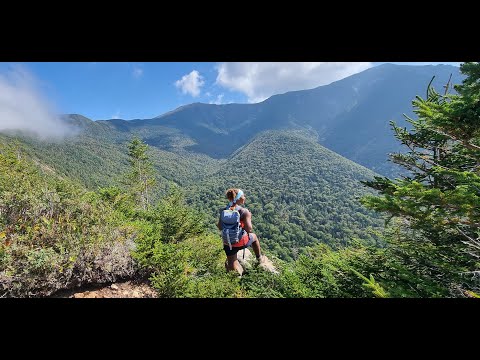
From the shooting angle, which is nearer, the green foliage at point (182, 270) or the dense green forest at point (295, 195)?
the green foliage at point (182, 270)

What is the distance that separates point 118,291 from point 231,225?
61.4 inches

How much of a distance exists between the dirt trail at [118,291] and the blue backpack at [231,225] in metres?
1.09

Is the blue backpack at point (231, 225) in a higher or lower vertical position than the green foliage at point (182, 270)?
→ higher

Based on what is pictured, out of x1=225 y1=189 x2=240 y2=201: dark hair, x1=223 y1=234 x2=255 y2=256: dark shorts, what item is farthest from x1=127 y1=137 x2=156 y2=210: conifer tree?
x1=225 y1=189 x2=240 y2=201: dark hair

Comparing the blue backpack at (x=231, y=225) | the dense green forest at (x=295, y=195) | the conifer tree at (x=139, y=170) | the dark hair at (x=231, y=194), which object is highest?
the conifer tree at (x=139, y=170)

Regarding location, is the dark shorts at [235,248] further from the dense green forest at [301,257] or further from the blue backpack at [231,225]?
the dense green forest at [301,257]

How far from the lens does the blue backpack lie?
10.3 feet

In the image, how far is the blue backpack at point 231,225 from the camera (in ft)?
10.3

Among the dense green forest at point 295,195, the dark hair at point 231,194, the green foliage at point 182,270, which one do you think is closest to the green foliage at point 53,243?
the green foliage at point 182,270

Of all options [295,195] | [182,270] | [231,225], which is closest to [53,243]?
[182,270]

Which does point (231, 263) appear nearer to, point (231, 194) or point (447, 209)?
point (231, 194)
